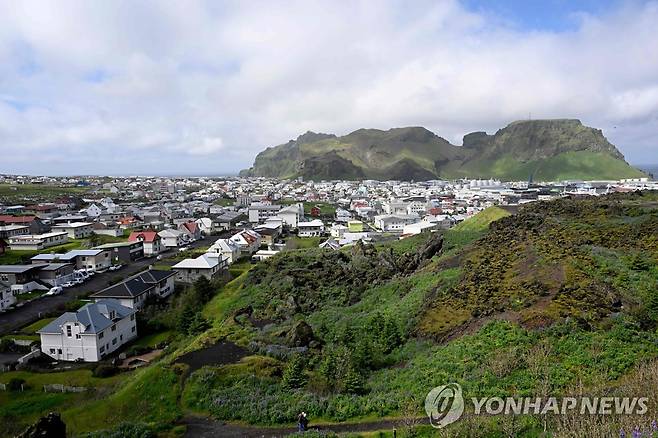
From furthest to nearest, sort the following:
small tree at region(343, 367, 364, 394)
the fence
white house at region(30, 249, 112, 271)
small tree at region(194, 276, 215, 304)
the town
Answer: white house at region(30, 249, 112, 271), small tree at region(194, 276, 215, 304), the town, the fence, small tree at region(343, 367, 364, 394)

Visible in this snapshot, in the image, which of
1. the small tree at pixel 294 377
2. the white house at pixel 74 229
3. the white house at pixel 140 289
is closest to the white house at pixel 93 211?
the white house at pixel 74 229

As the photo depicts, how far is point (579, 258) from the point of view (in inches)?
734

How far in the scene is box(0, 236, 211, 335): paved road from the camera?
3015 cm

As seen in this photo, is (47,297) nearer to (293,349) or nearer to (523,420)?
(293,349)

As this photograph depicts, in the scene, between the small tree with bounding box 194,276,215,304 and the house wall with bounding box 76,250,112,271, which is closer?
the small tree with bounding box 194,276,215,304

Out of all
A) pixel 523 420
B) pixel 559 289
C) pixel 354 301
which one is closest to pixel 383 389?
pixel 523 420

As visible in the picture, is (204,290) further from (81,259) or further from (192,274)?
(81,259)

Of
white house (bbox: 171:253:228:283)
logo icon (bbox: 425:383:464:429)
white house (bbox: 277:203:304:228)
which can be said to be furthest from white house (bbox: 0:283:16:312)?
white house (bbox: 277:203:304:228)

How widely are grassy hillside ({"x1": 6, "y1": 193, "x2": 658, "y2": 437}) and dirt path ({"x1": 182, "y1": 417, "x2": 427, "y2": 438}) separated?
0.35 meters

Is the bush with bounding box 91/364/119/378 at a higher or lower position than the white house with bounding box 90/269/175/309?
lower

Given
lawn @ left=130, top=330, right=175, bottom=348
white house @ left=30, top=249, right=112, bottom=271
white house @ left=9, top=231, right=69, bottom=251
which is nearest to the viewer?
lawn @ left=130, top=330, right=175, bottom=348

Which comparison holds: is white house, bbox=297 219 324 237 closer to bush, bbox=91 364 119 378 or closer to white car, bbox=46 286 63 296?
white car, bbox=46 286 63 296

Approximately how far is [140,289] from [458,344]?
83.1 feet

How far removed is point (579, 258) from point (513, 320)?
19.6 feet
